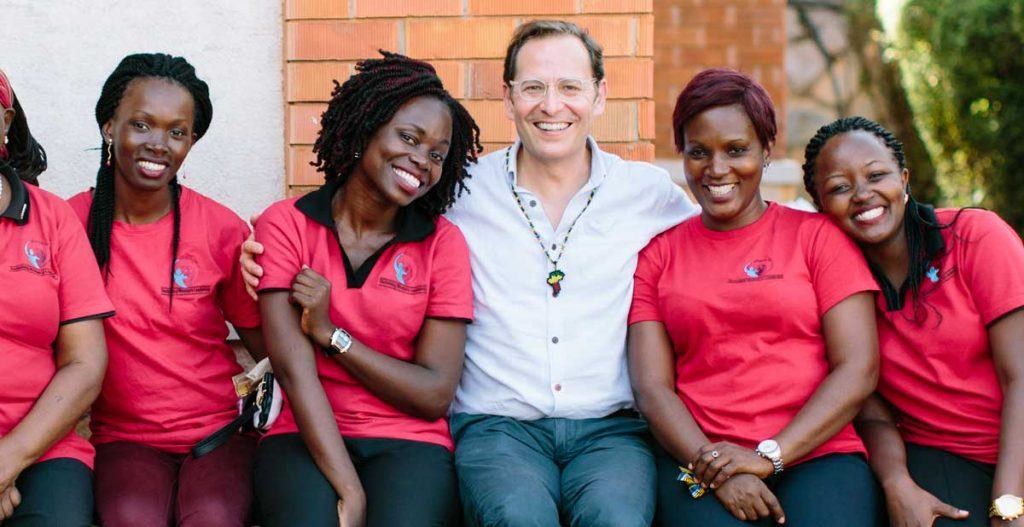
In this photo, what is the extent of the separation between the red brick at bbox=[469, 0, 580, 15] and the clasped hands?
5.83 feet

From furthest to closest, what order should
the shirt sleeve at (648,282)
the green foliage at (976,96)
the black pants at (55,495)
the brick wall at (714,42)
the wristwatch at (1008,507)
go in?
1. the green foliage at (976,96)
2. the brick wall at (714,42)
3. the shirt sleeve at (648,282)
4. the wristwatch at (1008,507)
5. the black pants at (55,495)

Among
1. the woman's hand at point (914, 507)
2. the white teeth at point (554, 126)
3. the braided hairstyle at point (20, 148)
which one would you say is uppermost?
the white teeth at point (554, 126)

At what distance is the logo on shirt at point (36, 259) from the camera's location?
3320 millimetres

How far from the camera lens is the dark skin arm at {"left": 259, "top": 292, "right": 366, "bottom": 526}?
3311 mm

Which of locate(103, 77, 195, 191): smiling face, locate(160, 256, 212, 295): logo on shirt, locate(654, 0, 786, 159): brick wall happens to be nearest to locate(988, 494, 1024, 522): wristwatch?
locate(160, 256, 212, 295): logo on shirt

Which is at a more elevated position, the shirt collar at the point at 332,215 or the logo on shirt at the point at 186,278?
the shirt collar at the point at 332,215

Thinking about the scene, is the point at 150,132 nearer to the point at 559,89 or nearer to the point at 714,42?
the point at 559,89

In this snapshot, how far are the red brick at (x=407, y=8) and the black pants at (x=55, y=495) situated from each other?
6.35ft

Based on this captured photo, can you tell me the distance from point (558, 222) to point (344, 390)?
0.91 meters

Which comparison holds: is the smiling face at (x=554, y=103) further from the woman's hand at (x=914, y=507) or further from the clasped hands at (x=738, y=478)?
the woman's hand at (x=914, y=507)

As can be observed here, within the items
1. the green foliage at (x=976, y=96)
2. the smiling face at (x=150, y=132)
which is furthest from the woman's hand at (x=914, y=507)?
the green foliage at (x=976, y=96)

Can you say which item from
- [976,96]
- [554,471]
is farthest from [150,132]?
[976,96]

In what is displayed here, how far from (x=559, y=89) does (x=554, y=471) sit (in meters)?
1.25

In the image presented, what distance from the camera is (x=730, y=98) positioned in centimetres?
362
